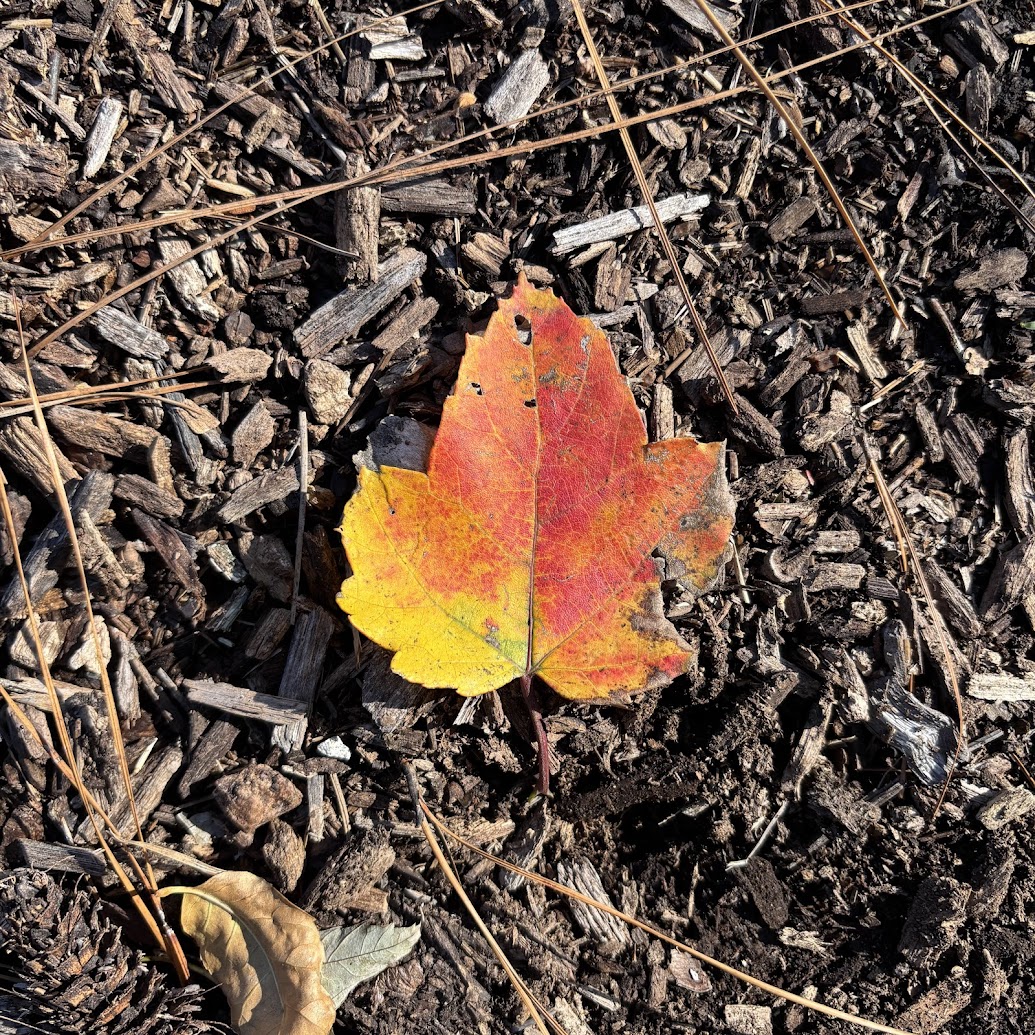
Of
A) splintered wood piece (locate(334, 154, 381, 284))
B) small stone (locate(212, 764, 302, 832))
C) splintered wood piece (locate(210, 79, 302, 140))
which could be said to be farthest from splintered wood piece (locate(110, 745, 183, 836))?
splintered wood piece (locate(210, 79, 302, 140))

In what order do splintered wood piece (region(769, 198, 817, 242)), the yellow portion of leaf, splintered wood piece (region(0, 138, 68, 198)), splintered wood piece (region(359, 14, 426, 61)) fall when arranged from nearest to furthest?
1. the yellow portion of leaf
2. splintered wood piece (region(0, 138, 68, 198))
3. splintered wood piece (region(359, 14, 426, 61))
4. splintered wood piece (region(769, 198, 817, 242))

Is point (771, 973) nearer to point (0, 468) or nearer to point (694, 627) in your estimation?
point (694, 627)

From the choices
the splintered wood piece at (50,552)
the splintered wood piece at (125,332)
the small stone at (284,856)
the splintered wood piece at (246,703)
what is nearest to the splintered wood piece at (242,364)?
the splintered wood piece at (125,332)

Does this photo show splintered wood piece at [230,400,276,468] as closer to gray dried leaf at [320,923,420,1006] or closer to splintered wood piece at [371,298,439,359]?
splintered wood piece at [371,298,439,359]

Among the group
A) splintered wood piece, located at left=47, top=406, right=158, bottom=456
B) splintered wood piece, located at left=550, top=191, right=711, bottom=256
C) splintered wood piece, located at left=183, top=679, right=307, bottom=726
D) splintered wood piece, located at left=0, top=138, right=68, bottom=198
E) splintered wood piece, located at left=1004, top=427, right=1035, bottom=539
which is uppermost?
splintered wood piece, located at left=0, top=138, right=68, bottom=198

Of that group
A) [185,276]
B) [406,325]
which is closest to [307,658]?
[406,325]

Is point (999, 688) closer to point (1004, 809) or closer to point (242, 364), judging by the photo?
point (1004, 809)
